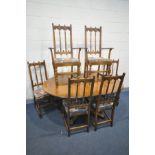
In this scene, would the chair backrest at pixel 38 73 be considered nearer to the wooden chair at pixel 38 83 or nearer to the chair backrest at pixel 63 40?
the wooden chair at pixel 38 83

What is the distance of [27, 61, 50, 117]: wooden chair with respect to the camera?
281cm

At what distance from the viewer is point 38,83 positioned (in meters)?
3.19

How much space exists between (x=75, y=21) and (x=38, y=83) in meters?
1.68

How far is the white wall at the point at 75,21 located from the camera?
316cm

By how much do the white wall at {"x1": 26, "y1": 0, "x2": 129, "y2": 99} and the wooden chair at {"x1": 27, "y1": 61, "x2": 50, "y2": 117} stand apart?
6.4 inches

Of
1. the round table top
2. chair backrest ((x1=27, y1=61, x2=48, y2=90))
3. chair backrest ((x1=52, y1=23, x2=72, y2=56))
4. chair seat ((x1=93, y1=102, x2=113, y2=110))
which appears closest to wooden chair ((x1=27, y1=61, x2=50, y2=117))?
chair backrest ((x1=27, y1=61, x2=48, y2=90))

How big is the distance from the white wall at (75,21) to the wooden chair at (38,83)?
0.54 ft

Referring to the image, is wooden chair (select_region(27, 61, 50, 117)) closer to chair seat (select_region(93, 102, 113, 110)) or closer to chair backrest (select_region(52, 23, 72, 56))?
chair backrest (select_region(52, 23, 72, 56))

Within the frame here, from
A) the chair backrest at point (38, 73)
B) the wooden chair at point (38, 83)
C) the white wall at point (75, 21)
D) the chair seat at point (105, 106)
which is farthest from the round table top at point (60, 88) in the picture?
the white wall at point (75, 21)

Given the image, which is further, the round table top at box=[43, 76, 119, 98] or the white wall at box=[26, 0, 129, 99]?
the white wall at box=[26, 0, 129, 99]
